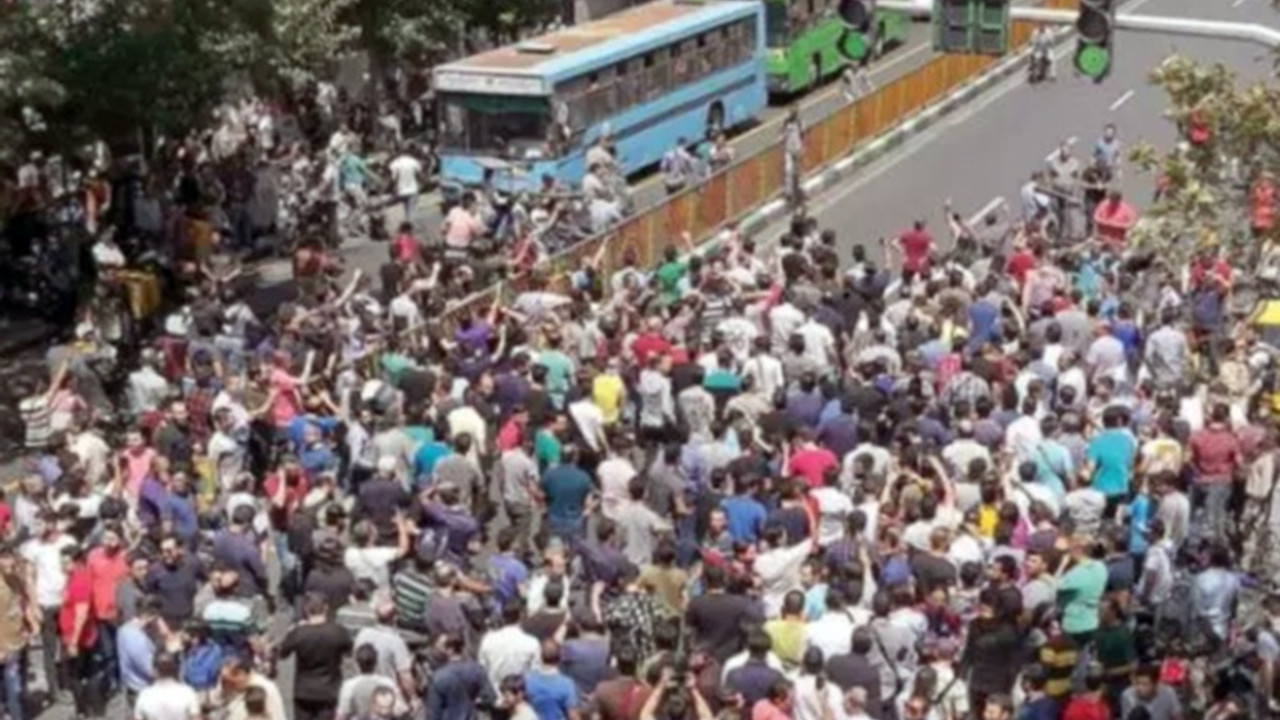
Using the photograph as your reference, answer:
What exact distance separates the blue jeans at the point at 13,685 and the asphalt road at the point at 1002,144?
17594 mm

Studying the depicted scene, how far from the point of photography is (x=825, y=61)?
4594 cm

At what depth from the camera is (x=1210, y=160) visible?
53.0 ft

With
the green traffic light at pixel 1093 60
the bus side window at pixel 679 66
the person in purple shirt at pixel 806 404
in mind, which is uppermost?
the green traffic light at pixel 1093 60

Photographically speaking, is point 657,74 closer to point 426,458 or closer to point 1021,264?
point 1021,264

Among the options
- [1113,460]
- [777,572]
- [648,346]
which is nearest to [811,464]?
[777,572]

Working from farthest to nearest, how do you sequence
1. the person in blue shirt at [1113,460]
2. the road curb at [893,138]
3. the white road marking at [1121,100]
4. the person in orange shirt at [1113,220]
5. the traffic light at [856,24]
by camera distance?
the white road marking at [1121,100], the road curb at [893,138], the person in orange shirt at [1113,220], the traffic light at [856,24], the person in blue shirt at [1113,460]

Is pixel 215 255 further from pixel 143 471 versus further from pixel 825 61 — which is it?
pixel 825 61

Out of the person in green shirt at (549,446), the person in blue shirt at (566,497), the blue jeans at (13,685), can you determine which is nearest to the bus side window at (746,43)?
the person in green shirt at (549,446)

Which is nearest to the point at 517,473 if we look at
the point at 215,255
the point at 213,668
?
the point at 213,668

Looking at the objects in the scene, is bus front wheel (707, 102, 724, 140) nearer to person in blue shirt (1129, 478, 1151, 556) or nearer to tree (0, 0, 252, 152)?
tree (0, 0, 252, 152)

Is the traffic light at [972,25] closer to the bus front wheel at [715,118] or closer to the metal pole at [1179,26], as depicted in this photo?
the metal pole at [1179,26]

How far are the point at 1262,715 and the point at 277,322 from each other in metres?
10.5

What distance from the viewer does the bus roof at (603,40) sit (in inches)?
1315

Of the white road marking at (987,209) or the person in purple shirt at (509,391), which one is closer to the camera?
the person in purple shirt at (509,391)
